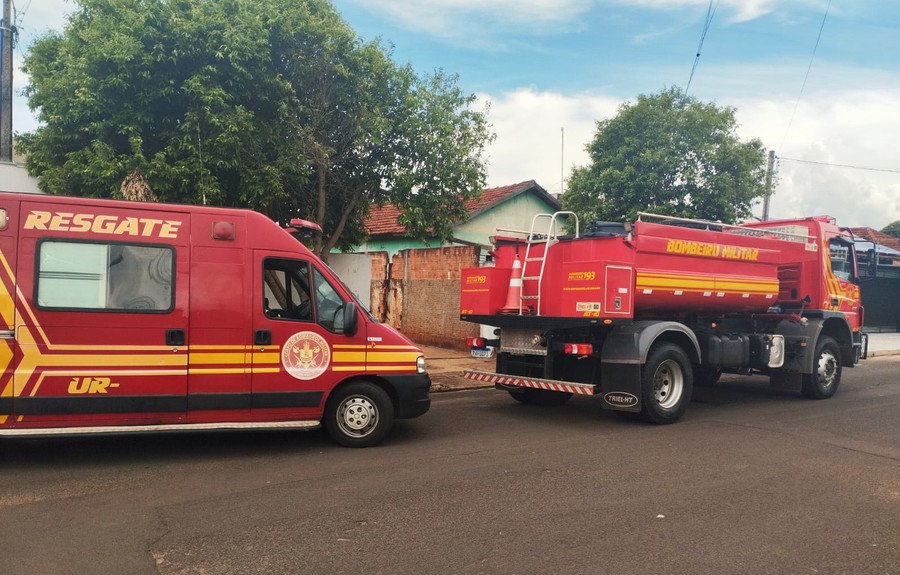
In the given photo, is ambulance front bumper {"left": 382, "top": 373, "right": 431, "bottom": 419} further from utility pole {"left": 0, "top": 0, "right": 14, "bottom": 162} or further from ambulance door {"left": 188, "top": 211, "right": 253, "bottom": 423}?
utility pole {"left": 0, "top": 0, "right": 14, "bottom": 162}

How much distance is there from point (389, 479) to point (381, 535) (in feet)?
4.13

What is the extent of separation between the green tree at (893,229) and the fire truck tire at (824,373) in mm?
36146

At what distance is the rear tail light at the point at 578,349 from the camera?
7.97 m

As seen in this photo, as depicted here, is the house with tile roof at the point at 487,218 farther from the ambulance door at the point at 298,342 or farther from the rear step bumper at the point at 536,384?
the ambulance door at the point at 298,342

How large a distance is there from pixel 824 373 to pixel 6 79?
Result: 14.0 m

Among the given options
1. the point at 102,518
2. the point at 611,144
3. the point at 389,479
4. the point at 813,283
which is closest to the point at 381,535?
the point at 389,479

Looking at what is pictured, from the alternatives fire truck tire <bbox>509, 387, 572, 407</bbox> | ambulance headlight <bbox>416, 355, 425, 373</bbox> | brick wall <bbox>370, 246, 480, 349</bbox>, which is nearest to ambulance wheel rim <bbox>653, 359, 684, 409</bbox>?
fire truck tire <bbox>509, 387, 572, 407</bbox>

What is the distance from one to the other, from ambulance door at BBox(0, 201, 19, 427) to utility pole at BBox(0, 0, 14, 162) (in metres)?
6.28

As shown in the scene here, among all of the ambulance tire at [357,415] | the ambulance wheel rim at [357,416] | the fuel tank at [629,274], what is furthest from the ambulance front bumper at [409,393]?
the fuel tank at [629,274]

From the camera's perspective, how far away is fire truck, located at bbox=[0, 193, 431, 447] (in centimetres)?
585

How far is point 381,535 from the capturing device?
176 inches

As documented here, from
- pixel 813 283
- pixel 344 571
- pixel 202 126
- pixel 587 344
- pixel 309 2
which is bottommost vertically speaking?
pixel 344 571

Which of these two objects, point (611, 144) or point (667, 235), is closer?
point (667, 235)

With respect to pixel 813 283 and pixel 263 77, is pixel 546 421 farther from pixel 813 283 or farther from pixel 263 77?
pixel 263 77
